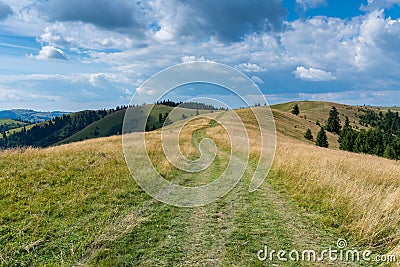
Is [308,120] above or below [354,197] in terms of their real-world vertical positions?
above

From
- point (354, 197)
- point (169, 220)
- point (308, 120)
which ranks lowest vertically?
point (169, 220)

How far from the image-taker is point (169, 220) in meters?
8.37

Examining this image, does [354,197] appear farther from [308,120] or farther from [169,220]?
[308,120]

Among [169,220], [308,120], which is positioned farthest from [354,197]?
[308,120]

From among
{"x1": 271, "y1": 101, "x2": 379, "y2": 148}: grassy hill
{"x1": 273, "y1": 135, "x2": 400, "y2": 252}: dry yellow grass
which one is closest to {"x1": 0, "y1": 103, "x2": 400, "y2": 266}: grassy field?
{"x1": 273, "y1": 135, "x2": 400, "y2": 252}: dry yellow grass

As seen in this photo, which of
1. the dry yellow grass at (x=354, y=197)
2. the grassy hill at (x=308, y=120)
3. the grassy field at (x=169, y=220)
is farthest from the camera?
the grassy hill at (x=308, y=120)

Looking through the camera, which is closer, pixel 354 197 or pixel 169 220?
pixel 169 220

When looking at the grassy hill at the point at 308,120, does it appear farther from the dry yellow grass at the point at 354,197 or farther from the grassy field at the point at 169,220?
the grassy field at the point at 169,220

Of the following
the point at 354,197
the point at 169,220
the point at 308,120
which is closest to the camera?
A: the point at 169,220

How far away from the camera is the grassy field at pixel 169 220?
617 centimetres

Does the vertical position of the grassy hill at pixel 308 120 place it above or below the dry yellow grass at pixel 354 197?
above

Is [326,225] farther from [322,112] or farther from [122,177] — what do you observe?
[322,112]

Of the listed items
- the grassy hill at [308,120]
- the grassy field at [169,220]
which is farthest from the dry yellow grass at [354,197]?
the grassy hill at [308,120]

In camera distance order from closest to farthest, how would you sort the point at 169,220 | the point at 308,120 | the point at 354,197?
the point at 169,220
the point at 354,197
the point at 308,120
